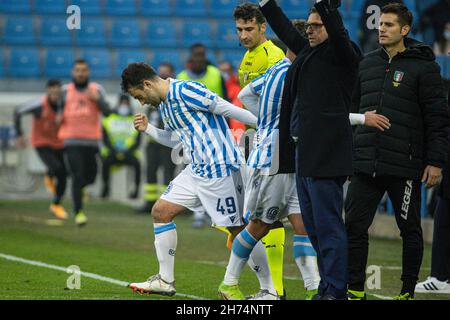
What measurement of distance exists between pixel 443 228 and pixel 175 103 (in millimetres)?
2552

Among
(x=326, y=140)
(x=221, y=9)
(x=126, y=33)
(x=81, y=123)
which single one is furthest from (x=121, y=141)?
(x=326, y=140)

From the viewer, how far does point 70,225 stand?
1428 cm

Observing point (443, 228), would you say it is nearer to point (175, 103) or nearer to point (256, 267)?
point (256, 267)

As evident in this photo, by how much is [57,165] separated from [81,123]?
1.35 metres

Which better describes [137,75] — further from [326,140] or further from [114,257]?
[114,257]

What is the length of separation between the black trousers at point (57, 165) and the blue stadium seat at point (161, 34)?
701 centimetres

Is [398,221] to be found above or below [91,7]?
below

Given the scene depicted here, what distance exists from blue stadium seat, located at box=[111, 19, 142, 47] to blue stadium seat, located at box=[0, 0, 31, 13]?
185cm

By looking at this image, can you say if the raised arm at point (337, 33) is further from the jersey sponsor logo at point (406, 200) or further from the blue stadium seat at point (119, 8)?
the blue stadium seat at point (119, 8)

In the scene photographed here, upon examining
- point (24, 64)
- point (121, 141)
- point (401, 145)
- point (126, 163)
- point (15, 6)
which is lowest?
point (126, 163)

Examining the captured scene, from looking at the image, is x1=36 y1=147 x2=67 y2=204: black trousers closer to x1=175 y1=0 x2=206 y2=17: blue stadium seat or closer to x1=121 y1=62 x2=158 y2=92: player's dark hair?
x1=175 y1=0 x2=206 y2=17: blue stadium seat

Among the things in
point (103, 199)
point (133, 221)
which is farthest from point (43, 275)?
point (103, 199)

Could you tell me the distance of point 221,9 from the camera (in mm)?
23578

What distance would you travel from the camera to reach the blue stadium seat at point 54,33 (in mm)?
22703
